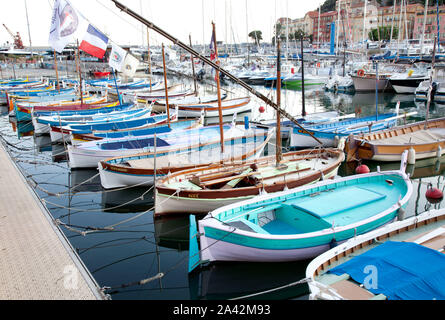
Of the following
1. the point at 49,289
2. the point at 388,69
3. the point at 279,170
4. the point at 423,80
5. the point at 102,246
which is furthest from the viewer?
the point at 388,69

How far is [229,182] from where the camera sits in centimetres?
1495

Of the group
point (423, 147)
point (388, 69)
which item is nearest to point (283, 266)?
point (423, 147)

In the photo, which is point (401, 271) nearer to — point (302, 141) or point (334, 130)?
point (302, 141)

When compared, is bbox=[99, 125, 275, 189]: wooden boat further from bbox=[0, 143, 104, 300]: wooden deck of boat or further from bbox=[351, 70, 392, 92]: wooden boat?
bbox=[351, 70, 392, 92]: wooden boat

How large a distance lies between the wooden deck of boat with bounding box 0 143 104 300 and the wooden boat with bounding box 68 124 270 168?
23.3ft

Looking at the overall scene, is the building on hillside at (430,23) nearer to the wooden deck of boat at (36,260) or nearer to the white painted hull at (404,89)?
the white painted hull at (404,89)

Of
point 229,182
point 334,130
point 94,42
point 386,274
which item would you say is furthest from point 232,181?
point 334,130

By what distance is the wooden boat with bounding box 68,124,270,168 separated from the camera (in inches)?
785

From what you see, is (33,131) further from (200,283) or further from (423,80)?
(423,80)

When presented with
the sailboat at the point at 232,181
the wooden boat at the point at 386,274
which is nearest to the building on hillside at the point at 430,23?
the sailboat at the point at 232,181

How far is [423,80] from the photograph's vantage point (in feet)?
163

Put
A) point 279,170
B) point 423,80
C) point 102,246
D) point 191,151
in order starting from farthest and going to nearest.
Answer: point 423,80, point 191,151, point 279,170, point 102,246

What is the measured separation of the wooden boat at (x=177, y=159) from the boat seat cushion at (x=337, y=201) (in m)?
5.96

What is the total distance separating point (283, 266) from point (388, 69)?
2403 inches
